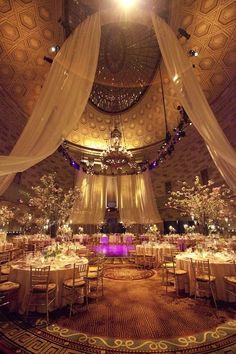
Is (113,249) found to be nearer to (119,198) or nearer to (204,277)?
(119,198)

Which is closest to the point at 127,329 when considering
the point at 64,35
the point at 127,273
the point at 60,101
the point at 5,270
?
the point at 5,270

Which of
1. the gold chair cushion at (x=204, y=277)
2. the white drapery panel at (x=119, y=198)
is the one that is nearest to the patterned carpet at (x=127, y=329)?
the gold chair cushion at (x=204, y=277)

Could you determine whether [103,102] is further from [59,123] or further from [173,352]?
[173,352]

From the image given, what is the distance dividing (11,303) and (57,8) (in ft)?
30.8

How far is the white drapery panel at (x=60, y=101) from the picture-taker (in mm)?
2918

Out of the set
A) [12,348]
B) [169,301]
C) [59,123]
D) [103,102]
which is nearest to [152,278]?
[169,301]

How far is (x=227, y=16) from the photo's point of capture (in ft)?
23.0

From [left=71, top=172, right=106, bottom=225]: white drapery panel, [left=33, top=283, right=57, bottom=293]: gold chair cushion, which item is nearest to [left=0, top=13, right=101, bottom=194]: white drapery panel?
[left=33, top=283, right=57, bottom=293]: gold chair cushion

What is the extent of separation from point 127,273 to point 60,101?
5720mm

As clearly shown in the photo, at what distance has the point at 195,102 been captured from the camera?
339 cm

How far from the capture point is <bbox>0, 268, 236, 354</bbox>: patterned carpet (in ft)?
8.18

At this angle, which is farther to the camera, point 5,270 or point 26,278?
point 5,270

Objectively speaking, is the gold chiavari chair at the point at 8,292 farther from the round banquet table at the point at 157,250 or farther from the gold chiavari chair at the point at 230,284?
the round banquet table at the point at 157,250

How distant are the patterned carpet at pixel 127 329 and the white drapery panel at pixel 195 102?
235 cm
